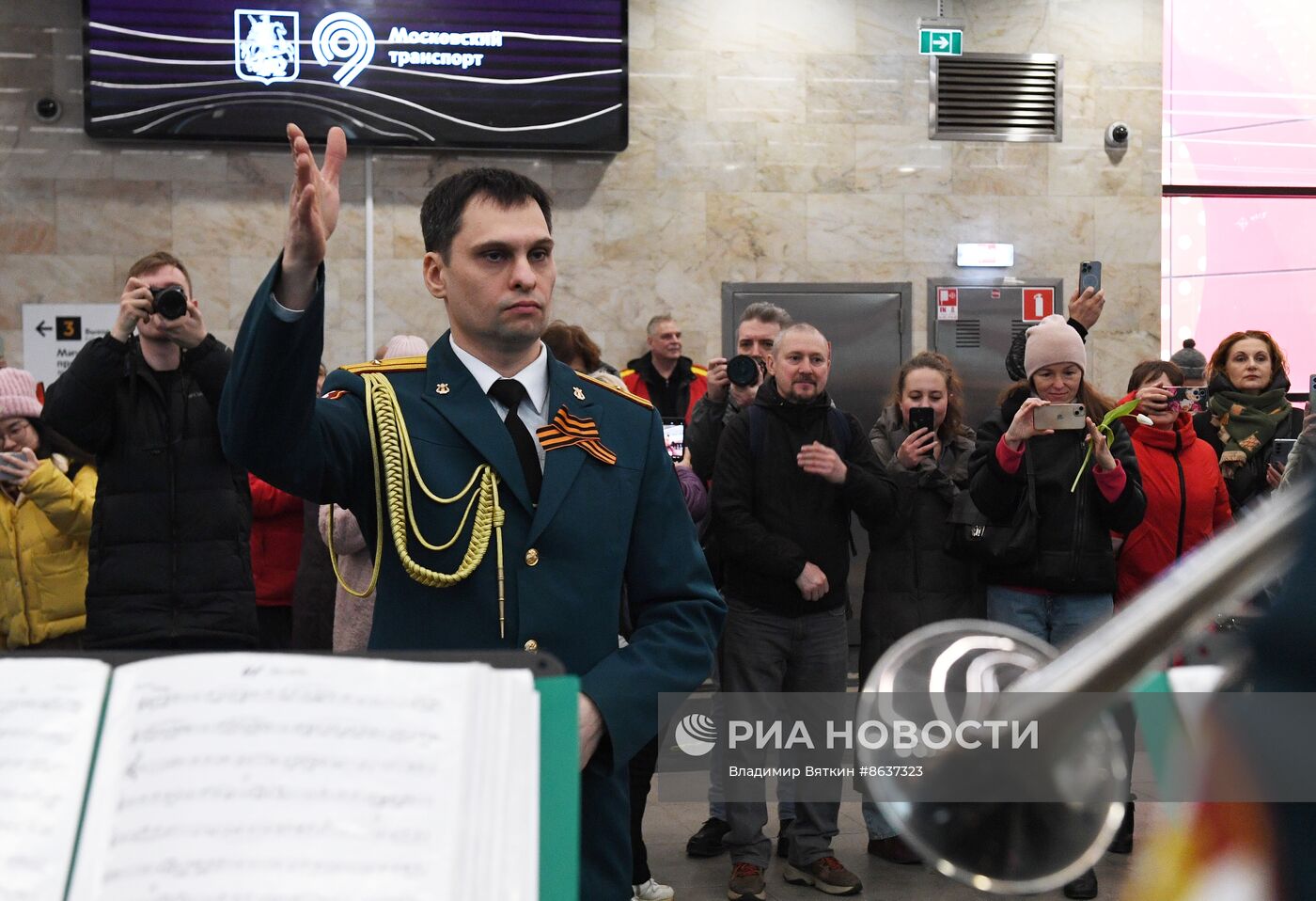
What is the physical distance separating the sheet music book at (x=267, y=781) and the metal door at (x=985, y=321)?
8429 mm

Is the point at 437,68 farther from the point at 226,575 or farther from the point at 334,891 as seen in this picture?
the point at 334,891

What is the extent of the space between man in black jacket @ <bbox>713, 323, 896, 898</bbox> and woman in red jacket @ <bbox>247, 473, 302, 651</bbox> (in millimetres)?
1589

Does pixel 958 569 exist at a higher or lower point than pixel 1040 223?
lower

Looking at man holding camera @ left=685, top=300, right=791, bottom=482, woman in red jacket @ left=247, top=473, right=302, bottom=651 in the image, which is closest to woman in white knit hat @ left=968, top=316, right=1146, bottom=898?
man holding camera @ left=685, top=300, right=791, bottom=482

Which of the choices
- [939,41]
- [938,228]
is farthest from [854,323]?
[939,41]

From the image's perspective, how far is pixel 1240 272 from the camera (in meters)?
10.1

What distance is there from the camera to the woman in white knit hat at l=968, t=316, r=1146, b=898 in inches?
193

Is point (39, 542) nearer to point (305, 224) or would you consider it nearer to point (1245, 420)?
point (305, 224)

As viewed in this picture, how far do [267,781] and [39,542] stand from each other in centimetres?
409

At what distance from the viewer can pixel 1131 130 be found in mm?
9539

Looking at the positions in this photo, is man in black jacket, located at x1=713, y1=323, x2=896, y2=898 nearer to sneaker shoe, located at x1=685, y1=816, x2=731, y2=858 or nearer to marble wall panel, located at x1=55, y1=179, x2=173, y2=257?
sneaker shoe, located at x1=685, y1=816, x2=731, y2=858

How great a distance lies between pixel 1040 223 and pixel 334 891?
9.04 metres

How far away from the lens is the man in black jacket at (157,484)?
404cm

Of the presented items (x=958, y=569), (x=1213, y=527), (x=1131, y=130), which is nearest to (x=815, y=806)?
(x=958, y=569)
